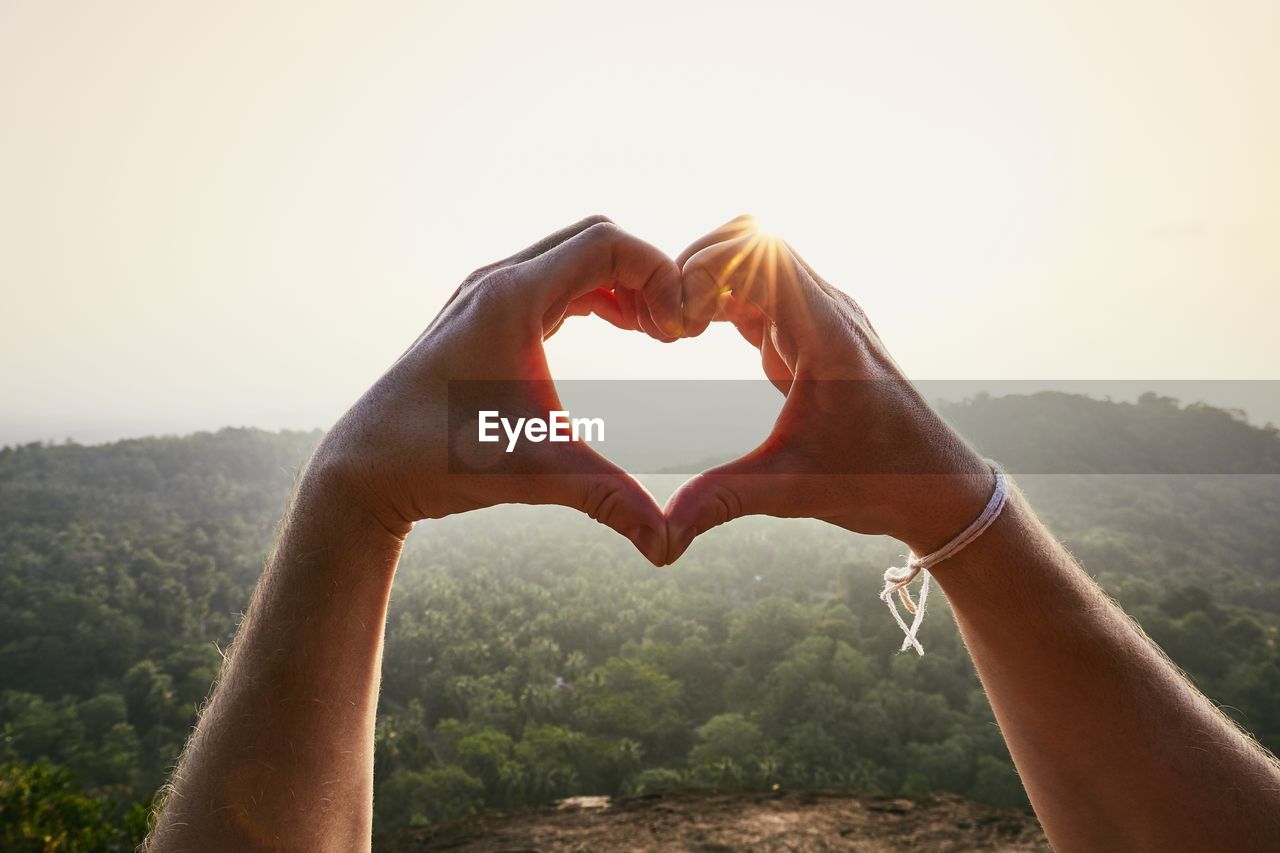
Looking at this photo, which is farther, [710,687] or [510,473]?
[710,687]

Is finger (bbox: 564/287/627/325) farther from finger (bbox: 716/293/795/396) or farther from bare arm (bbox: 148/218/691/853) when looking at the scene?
bare arm (bbox: 148/218/691/853)

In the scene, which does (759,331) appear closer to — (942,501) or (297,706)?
(942,501)

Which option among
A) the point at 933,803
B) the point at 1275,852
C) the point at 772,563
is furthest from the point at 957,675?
the point at 1275,852

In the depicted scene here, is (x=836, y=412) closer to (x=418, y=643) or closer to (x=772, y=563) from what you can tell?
(x=418, y=643)

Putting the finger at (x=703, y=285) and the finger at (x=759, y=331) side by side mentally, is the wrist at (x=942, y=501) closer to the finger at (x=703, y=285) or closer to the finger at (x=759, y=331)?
the finger at (x=759, y=331)

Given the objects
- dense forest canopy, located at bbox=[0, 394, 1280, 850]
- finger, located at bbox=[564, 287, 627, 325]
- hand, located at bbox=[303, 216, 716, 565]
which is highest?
finger, located at bbox=[564, 287, 627, 325]

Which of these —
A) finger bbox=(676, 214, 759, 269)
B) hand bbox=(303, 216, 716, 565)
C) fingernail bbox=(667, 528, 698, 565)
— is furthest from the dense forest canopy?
hand bbox=(303, 216, 716, 565)
